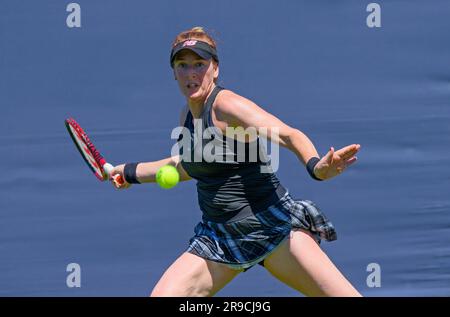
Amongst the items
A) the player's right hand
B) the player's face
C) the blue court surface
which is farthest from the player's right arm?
the blue court surface

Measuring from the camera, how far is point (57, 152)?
5.43 metres

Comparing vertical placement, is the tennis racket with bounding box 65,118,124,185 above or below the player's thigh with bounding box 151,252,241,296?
above

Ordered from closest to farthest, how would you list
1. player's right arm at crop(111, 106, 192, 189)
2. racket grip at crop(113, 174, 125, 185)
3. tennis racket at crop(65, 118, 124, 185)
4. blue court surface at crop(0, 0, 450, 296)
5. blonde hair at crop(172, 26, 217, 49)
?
blonde hair at crop(172, 26, 217, 49) → player's right arm at crop(111, 106, 192, 189) → racket grip at crop(113, 174, 125, 185) → tennis racket at crop(65, 118, 124, 185) → blue court surface at crop(0, 0, 450, 296)

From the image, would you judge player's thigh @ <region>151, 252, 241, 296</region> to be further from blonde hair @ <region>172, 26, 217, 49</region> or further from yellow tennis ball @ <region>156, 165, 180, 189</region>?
blonde hair @ <region>172, 26, 217, 49</region>

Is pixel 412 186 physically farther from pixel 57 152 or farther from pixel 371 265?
pixel 57 152

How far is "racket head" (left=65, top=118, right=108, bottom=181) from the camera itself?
190 inches

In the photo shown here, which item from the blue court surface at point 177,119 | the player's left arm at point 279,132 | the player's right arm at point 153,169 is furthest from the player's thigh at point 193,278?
the blue court surface at point 177,119

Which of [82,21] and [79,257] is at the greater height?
[82,21]

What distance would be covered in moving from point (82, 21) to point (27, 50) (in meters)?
0.31

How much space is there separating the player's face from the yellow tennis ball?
0.34 meters

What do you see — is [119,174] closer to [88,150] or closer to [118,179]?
[118,179]

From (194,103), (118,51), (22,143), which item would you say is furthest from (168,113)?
(194,103)

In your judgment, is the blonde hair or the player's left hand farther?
the blonde hair

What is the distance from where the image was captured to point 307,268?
13.5 ft
